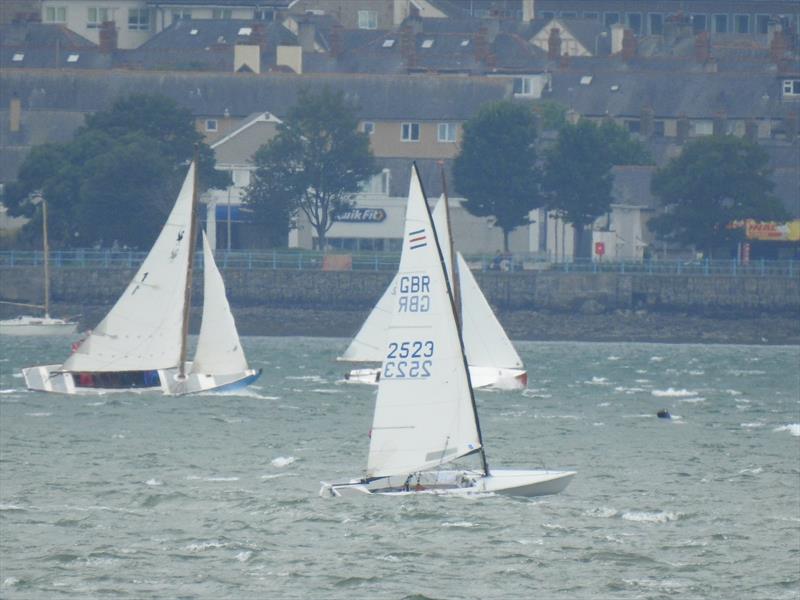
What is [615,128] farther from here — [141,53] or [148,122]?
[141,53]

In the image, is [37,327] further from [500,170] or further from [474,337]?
[474,337]

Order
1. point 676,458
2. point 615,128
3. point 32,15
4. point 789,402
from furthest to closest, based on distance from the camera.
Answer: point 32,15, point 615,128, point 789,402, point 676,458

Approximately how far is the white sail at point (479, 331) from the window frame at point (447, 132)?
60.5 m

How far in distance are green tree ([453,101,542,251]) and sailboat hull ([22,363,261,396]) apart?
47883 millimetres

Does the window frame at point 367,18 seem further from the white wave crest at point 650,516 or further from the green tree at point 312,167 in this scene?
the white wave crest at point 650,516

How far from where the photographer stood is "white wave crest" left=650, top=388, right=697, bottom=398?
7250cm

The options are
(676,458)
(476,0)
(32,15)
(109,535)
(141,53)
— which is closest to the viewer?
(109,535)

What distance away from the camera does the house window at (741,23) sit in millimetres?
190500

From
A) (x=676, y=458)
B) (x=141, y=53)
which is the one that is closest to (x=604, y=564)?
(x=676, y=458)

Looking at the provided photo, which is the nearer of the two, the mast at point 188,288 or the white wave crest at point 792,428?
the white wave crest at point 792,428

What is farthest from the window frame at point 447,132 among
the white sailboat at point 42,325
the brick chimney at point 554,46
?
the white sailboat at point 42,325

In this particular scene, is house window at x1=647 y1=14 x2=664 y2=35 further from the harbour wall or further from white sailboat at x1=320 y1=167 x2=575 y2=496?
white sailboat at x1=320 y1=167 x2=575 y2=496

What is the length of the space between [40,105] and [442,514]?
3701 inches

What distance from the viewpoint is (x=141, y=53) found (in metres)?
155
